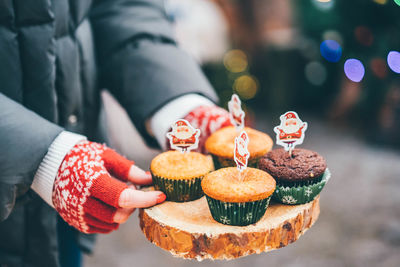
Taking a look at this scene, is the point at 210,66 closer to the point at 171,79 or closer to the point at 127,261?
the point at 127,261

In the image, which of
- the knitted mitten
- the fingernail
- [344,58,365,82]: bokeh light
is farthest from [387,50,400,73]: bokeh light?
the knitted mitten

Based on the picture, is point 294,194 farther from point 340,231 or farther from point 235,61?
point 235,61

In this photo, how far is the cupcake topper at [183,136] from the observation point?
4.73ft

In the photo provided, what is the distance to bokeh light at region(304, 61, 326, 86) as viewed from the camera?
20.0ft

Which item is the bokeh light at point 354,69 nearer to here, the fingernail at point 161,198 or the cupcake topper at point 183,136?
the cupcake topper at point 183,136

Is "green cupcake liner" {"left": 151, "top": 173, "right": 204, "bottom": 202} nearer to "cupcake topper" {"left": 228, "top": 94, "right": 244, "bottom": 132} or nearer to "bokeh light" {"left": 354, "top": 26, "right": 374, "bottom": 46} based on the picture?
"cupcake topper" {"left": 228, "top": 94, "right": 244, "bottom": 132}

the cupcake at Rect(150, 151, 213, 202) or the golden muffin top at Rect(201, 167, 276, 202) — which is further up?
the golden muffin top at Rect(201, 167, 276, 202)

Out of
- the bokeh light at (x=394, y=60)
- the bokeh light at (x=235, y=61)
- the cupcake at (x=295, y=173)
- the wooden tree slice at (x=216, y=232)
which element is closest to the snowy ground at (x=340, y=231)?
the bokeh light at (x=394, y=60)

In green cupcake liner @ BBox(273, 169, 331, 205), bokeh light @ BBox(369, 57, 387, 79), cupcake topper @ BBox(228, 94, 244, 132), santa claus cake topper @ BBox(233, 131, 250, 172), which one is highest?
bokeh light @ BBox(369, 57, 387, 79)

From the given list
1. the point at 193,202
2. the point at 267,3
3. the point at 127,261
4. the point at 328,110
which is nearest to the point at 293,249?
the point at 127,261

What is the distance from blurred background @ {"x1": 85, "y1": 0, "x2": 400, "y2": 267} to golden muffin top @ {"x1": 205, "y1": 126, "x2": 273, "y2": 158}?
184cm

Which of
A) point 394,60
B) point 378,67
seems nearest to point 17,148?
point 394,60

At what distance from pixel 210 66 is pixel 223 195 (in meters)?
4.21

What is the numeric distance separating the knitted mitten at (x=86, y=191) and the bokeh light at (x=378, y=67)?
4267mm
